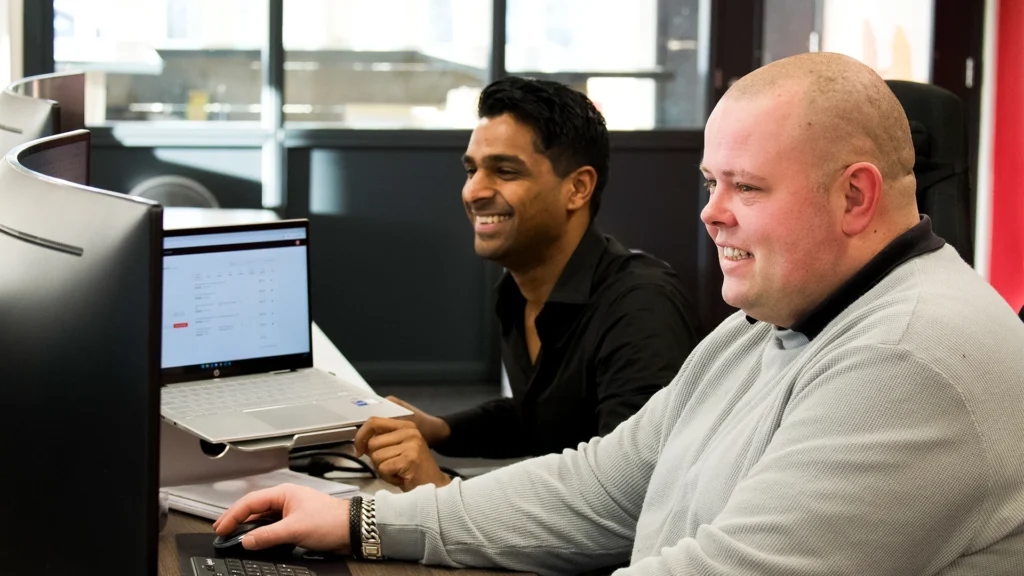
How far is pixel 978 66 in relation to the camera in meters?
5.30

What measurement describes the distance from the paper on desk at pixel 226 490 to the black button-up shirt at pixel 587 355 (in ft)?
1.42

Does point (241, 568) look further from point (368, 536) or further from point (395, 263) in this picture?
point (395, 263)

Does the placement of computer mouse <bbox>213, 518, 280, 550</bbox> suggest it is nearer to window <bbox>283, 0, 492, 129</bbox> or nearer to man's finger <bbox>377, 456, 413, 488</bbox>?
man's finger <bbox>377, 456, 413, 488</bbox>

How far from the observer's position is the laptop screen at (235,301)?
6.08 ft

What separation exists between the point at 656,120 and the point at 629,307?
3466 millimetres

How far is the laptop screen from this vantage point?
6.08 feet

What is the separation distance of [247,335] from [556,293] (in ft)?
1.73

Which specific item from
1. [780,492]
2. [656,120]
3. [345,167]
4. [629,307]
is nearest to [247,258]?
[629,307]

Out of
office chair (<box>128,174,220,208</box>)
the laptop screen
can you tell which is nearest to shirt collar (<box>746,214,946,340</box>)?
the laptop screen

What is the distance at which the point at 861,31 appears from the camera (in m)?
5.38

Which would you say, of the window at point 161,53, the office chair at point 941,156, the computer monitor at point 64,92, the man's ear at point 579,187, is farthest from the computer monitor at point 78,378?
the window at point 161,53

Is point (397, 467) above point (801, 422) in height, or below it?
below

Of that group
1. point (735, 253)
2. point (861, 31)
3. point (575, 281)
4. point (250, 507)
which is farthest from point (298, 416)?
point (861, 31)

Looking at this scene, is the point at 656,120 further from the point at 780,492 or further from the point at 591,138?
the point at 780,492
